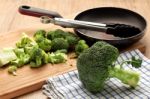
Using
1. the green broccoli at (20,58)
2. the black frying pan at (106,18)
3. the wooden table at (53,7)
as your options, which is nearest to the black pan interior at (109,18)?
the black frying pan at (106,18)

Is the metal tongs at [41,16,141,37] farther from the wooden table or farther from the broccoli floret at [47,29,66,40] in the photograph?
the wooden table

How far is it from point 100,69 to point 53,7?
2.44 feet

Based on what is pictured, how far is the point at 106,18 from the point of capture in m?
1.42

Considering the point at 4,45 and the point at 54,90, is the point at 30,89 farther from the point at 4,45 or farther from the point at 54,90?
the point at 4,45

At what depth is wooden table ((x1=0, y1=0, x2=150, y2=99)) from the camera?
4.85 ft

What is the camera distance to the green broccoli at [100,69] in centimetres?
95

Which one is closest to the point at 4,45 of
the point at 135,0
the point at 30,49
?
the point at 30,49

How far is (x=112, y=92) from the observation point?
99 cm

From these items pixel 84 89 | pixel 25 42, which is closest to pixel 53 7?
pixel 25 42

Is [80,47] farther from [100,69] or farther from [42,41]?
[100,69]

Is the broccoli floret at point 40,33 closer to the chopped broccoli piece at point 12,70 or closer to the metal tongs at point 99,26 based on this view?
the metal tongs at point 99,26

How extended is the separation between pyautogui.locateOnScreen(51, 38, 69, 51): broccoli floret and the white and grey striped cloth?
5.9 inches

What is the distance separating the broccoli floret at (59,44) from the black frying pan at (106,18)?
7 centimetres

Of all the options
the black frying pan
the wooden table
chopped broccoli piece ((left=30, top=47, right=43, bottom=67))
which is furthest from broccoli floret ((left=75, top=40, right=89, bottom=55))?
the wooden table
